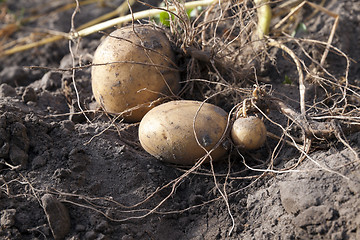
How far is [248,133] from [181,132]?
0.91 ft

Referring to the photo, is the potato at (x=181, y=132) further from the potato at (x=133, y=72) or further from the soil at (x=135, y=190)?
the potato at (x=133, y=72)

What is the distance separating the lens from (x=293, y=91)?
7.25 feet

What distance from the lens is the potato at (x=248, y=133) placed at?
5.69 feet

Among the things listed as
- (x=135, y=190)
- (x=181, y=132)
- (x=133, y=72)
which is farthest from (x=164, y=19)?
(x=135, y=190)

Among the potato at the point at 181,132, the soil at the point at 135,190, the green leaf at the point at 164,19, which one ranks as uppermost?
the green leaf at the point at 164,19

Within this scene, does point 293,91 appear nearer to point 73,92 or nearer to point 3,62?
point 73,92

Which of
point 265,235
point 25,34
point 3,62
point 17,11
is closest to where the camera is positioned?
point 265,235

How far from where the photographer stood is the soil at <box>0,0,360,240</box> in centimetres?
150

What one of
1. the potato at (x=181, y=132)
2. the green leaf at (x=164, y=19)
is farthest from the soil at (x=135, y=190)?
the green leaf at (x=164, y=19)

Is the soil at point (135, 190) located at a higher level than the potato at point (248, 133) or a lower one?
lower

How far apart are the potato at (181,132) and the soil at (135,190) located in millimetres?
87

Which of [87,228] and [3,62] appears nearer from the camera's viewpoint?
[87,228]

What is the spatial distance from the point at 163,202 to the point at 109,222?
0.25m

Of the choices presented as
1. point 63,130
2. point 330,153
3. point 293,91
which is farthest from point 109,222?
point 293,91
